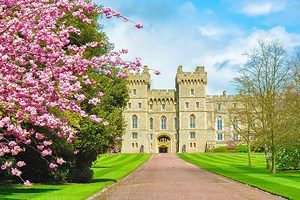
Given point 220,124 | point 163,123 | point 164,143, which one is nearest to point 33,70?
point 164,143

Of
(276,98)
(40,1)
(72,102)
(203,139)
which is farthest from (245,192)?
(203,139)

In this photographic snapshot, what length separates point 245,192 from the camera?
2114 cm

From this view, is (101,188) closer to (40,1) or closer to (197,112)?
(40,1)

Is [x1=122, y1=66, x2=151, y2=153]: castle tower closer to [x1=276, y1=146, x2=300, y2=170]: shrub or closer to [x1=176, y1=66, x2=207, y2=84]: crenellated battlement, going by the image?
[x1=176, y1=66, x2=207, y2=84]: crenellated battlement

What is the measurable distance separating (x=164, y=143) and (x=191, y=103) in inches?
435

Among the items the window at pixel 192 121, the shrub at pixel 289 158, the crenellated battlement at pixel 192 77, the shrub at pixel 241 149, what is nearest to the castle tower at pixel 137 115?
the crenellated battlement at pixel 192 77

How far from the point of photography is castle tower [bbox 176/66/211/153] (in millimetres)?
96688

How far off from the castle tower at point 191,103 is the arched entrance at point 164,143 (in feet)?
12.9

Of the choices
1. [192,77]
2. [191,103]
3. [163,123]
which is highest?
[192,77]

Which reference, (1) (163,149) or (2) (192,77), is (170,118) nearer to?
(1) (163,149)

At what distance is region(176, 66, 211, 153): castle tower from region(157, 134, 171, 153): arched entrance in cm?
392

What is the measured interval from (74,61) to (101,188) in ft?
45.0

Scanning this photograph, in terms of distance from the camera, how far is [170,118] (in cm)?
10112

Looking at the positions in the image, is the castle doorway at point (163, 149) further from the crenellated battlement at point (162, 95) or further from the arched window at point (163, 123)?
the crenellated battlement at point (162, 95)
